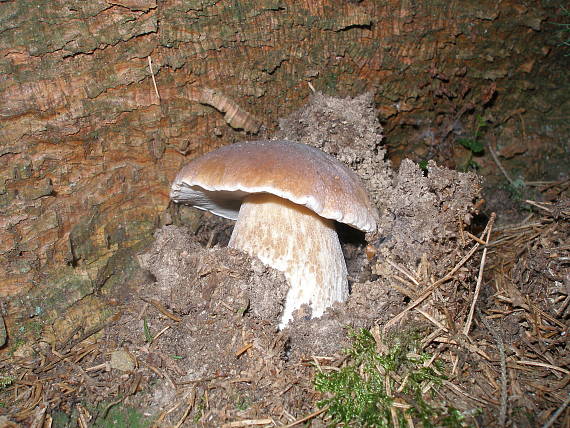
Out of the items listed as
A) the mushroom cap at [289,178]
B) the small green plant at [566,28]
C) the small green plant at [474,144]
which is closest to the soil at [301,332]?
the mushroom cap at [289,178]

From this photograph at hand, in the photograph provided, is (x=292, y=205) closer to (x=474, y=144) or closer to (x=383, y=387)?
(x=383, y=387)

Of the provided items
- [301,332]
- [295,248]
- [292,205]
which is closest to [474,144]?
[292,205]

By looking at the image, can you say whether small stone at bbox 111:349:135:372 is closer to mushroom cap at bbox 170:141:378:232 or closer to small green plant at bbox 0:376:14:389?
small green plant at bbox 0:376:14:389

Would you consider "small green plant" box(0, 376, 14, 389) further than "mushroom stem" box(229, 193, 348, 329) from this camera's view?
No

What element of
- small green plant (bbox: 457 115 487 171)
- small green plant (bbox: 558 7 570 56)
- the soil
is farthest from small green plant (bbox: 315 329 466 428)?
small green plant (bbox: 558 7 570 56)

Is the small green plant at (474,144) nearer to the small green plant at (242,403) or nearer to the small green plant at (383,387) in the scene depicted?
the small green plant at (383,387)

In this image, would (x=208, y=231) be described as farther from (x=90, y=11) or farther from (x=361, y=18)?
(x=361, y=18)
